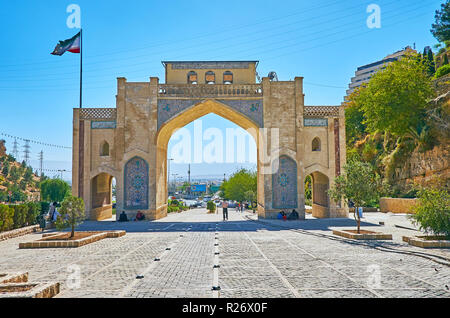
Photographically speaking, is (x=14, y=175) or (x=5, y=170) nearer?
(x=14, y=175)

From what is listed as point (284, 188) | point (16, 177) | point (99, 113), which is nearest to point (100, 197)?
point (99, 113)

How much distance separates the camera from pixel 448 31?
1422 inches

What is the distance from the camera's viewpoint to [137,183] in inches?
890

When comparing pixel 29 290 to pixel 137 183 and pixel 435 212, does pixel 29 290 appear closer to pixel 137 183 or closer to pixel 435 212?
pixel 435 212

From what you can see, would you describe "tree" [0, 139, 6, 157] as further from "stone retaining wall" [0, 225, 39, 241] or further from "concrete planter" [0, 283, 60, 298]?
"concrete planter" [0, 283, 60, 298]

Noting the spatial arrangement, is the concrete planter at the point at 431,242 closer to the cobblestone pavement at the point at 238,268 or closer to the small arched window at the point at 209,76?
the cobblestone pavement at the point at 238,268

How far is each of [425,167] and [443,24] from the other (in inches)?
829

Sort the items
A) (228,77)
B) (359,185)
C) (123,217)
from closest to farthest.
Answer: (359,185), (123,217), (228,77)

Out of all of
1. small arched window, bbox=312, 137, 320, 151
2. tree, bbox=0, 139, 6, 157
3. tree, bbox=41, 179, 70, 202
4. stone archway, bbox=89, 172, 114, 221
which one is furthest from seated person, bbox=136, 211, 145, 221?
tree, bbox=0, 139, 6, 157

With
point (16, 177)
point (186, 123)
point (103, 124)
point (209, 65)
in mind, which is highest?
point (209, 65)

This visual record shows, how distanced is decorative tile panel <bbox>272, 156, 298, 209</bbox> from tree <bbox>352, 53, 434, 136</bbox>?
33.5 feet

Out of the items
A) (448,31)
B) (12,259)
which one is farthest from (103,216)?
(448,31)

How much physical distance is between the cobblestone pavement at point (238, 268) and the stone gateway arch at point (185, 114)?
10120 millimetres

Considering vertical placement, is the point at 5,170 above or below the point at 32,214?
above
